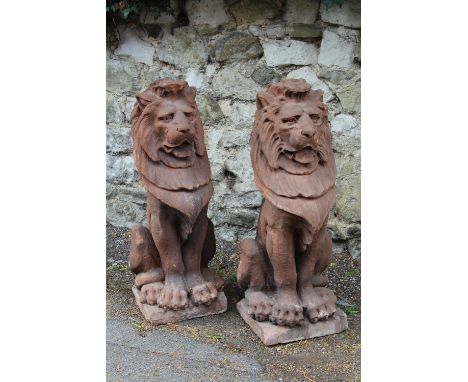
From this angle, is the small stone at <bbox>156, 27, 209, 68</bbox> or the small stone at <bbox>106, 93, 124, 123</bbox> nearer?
the small stone at <bbox>156, 27, 209, 68</bbox>

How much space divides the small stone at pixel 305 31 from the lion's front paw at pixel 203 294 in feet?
5.05

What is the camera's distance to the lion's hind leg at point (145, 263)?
9.21 ft

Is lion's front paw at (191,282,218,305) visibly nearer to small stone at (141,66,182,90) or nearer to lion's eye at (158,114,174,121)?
lion's eye at (158,114,174,121)

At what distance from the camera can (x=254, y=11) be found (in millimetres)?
3521

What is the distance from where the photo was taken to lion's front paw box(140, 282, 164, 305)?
109 inches

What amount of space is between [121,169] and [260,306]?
169 cm

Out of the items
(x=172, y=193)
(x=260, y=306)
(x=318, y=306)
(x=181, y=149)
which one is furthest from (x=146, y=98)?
(x=318, y=306)

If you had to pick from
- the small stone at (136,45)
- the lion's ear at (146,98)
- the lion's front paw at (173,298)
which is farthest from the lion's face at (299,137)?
the small stone at (136,45)

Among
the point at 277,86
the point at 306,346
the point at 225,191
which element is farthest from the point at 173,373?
the point at 225,191

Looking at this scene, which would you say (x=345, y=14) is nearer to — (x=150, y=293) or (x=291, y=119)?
(x=291, y=119)

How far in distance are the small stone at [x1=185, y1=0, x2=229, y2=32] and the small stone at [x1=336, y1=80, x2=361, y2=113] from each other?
79 centimetres

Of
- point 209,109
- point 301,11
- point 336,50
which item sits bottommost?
point 209,109

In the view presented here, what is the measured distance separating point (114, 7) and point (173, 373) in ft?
7.31

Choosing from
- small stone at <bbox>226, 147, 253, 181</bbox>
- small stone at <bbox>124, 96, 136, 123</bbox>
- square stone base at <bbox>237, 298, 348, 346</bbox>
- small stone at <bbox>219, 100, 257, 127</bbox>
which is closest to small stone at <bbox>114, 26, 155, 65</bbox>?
small stone at <bbox>124, 96, 136, 123</bbox>
